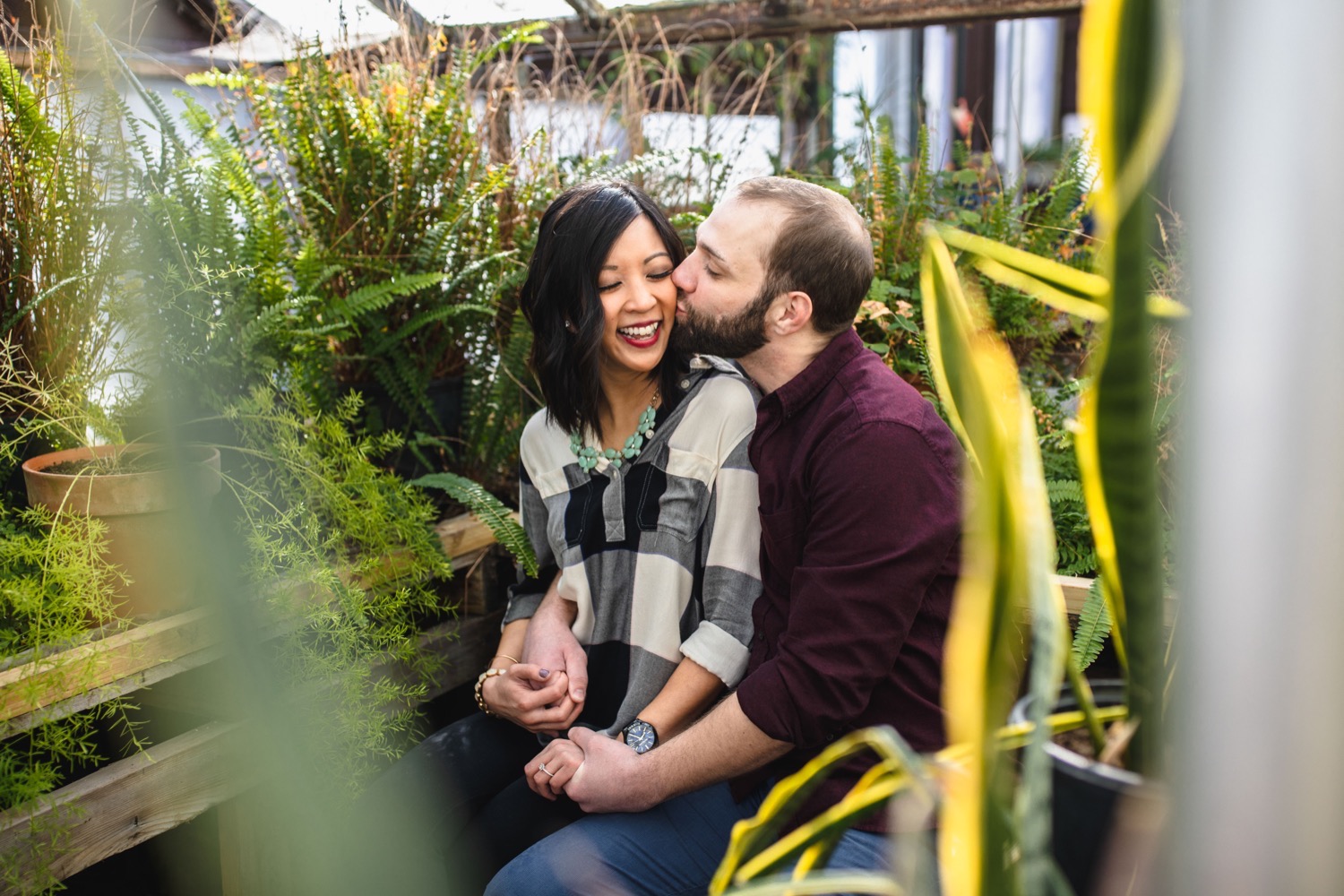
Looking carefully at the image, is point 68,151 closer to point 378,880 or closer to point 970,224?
point 378,880

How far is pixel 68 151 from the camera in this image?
189 centimetres

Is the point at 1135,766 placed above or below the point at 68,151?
below

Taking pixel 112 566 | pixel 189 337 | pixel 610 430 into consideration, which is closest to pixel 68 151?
pixel 189 337

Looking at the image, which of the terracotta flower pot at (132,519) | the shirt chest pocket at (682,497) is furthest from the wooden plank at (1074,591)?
the terracotta flower pot at (132,519)

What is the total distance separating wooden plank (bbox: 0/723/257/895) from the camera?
1.45m

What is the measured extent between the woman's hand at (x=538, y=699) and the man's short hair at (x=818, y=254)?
29.0 inches

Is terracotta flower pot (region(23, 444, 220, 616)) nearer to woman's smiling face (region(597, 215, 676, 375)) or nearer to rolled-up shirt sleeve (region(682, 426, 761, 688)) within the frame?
woman's smiling face (region(597, 215, 676, 375))

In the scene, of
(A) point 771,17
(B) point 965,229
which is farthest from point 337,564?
(A) point 771,17

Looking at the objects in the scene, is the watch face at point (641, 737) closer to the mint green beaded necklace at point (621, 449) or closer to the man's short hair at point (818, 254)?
the mint green beaded necklace at point (621, 449)

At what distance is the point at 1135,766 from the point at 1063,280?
284 millimetres

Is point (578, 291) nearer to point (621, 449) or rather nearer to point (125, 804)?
point (621, 449)

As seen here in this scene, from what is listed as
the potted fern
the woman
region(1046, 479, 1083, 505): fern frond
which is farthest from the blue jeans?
the potted fern

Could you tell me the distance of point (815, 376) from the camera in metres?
1.51

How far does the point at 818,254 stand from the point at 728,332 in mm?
184
